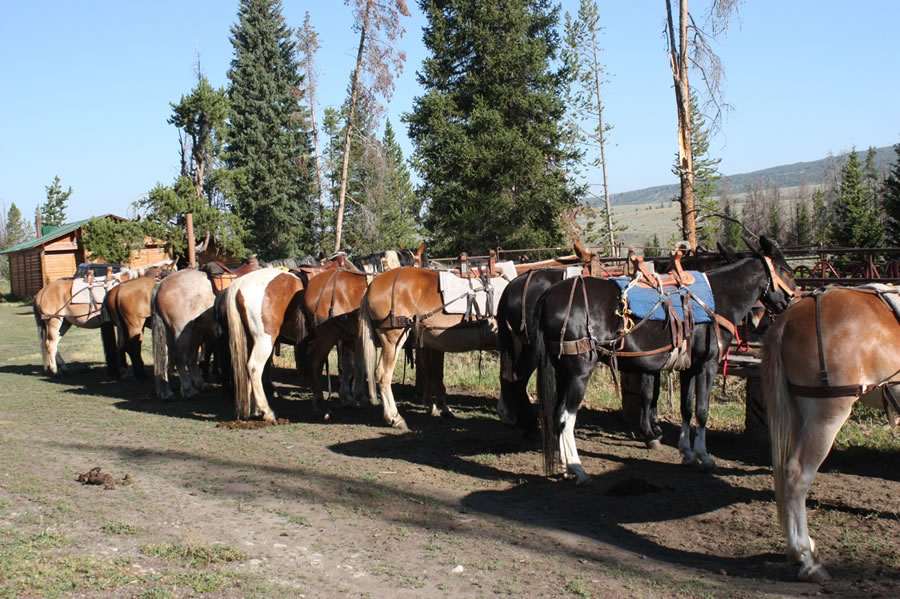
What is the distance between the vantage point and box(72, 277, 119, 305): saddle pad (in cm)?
1577

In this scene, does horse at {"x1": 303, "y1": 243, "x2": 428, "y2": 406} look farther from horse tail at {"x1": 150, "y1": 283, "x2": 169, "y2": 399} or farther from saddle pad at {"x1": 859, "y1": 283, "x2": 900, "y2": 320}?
saddle pad at {"x1": 859, "y1": 283, "x2": 900, "y2": 320}

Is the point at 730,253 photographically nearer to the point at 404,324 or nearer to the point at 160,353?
the point at 404,324

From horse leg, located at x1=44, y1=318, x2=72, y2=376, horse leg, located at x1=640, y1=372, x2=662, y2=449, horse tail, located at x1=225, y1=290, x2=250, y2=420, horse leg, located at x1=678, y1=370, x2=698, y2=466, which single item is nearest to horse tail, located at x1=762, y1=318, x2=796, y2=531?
horse leg, located at x1=678, y1=370, x2=698, y2=466

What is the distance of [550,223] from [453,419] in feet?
57.8

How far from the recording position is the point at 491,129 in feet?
85.8

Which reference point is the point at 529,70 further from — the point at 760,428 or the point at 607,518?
the point at 607,518

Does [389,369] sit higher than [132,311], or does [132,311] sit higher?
[132,311]

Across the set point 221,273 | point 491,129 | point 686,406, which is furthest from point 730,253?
point 491,129

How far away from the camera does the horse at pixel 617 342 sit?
6.99 m

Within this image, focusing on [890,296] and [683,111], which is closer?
[890,296]

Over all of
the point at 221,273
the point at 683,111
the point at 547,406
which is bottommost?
A: the point at 547,406

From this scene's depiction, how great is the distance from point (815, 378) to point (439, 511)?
127 inches

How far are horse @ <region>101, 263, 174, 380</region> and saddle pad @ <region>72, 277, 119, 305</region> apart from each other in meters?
1.16

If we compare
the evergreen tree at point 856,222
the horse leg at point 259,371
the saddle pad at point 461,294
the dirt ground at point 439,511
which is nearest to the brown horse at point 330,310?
the horse leg at point 259,371
